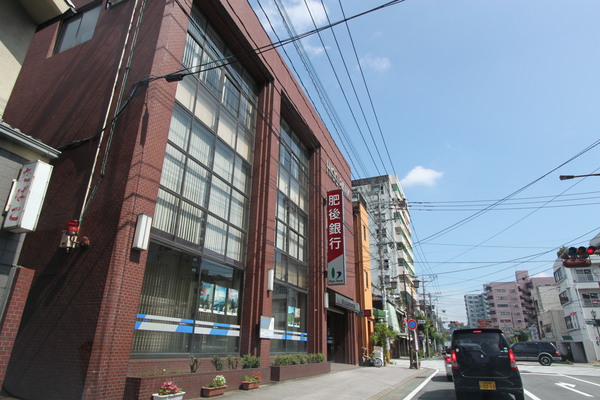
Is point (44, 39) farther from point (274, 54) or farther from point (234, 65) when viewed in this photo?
point (274, 54)

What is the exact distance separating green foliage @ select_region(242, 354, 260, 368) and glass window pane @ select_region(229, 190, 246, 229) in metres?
5.17

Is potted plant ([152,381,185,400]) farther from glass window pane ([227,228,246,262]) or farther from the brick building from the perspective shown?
glass window pane ([227,228,246,262])

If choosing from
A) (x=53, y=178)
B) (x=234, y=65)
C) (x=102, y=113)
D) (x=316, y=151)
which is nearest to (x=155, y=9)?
(x=102, y=113)

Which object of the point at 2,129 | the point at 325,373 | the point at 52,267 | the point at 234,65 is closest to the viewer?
the point at 2,129

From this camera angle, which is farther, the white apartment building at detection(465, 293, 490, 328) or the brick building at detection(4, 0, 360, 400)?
the white apartment building at detection(465, 293, 490, 328)

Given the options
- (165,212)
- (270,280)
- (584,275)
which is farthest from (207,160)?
(584,275)

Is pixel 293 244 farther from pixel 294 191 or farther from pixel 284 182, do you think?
pixel 284 182

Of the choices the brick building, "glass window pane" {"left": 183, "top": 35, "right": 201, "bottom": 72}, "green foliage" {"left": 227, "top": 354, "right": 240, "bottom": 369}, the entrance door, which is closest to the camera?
the brick building

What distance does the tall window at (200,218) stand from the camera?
1042cm

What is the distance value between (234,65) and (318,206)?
34.7ft

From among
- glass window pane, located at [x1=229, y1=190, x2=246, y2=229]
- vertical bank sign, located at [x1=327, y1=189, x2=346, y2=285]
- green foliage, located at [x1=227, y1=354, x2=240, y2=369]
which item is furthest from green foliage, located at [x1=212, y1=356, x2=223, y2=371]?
vertical bank sign, located at [x1=327, y1=189, x2=346, y2=285]

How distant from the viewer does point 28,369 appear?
848cm

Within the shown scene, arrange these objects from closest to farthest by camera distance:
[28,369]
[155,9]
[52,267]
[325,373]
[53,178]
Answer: [28,369], [52,267], [53,178], [155,9], [325,373]

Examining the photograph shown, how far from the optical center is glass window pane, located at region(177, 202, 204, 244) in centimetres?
1159
